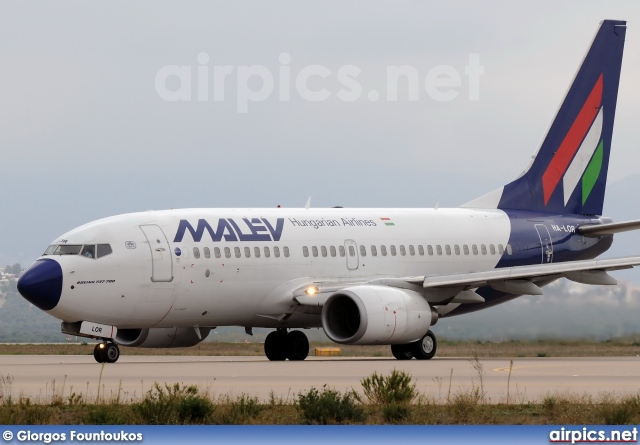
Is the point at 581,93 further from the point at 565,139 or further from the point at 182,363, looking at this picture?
the point at 182,363

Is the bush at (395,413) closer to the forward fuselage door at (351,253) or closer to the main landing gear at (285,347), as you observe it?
the main landing gear at (285,347)

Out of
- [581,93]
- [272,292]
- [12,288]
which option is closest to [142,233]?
[272,292]

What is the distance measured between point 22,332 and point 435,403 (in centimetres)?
8587

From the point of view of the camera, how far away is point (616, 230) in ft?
153

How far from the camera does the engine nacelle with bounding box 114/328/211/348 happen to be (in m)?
40.1

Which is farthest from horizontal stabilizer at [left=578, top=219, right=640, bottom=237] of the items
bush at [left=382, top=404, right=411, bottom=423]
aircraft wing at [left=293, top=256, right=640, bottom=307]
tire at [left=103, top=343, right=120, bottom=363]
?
bush at [left=382, top=404, right=411, bottom=423]

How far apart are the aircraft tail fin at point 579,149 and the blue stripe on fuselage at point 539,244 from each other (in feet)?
2.53

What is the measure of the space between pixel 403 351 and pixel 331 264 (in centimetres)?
337

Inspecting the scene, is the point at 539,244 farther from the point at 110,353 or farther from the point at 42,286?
the point at 42,286

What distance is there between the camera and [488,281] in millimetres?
39781

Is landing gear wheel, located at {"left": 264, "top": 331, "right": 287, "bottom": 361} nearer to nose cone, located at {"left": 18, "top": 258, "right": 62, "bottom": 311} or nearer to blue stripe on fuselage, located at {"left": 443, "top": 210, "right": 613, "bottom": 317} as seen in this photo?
blue stripe on fuselage, located at {"left": 443, "top": 210, "right": 613, "bottom": 317}

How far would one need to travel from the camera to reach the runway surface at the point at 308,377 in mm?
25922

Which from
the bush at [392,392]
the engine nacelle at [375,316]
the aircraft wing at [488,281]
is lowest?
the bush at [392,392]

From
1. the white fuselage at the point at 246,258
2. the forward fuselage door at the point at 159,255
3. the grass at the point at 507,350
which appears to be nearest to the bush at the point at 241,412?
the white fuselage at the point at 246,258
